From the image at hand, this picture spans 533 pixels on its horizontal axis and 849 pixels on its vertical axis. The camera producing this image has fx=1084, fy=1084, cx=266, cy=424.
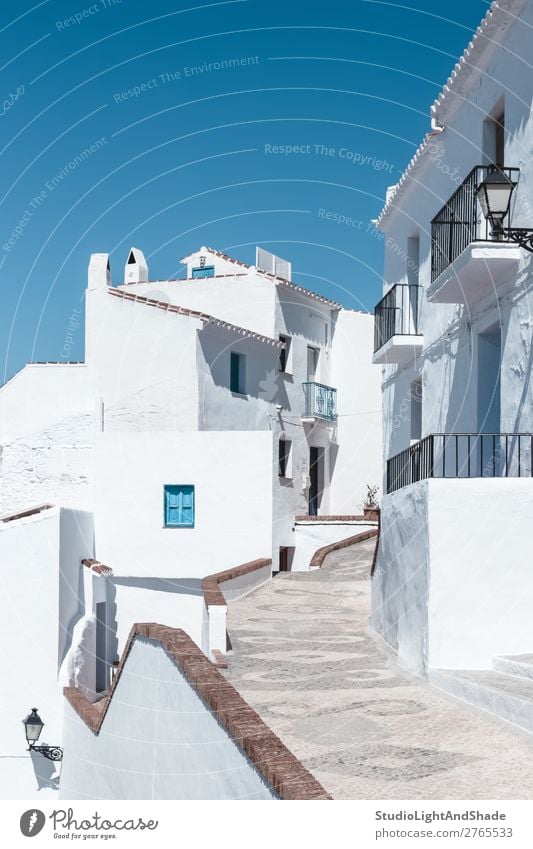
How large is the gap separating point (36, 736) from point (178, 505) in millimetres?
7014

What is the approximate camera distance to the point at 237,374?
87.8 feet

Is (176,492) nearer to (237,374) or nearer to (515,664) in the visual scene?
(237,374)

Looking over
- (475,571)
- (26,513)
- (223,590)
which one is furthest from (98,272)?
(475,571)

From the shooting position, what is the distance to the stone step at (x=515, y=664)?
30.8ft

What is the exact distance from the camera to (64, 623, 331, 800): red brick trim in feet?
18.7

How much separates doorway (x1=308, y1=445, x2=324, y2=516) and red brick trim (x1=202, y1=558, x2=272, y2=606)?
34.9 ft

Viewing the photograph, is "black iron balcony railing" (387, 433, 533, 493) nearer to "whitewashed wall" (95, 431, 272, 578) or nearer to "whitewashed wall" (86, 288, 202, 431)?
"whitewashed wall" (95, 431, 272, 578)

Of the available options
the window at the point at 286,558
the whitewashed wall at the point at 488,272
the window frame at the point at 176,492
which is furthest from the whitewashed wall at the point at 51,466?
the whitewashed wall at the point at 488,272

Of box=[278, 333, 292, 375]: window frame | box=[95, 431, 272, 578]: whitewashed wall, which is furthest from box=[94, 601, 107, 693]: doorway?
box=[278, 333, 292, 375]: window frame

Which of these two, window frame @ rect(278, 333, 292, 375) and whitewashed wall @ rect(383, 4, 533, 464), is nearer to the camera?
whitewashed wall @ rect(383, 4, 533, 464)

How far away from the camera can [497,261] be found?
12.0 m

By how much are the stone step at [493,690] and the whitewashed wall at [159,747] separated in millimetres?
2460
